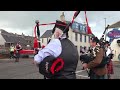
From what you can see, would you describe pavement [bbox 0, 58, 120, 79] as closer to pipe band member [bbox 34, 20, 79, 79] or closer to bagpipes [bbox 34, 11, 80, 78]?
pipe band member [bbox 34, 20, 79, 79]

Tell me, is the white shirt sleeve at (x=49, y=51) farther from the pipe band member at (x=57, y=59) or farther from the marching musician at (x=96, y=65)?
the marching musician at (x=96, y=65)

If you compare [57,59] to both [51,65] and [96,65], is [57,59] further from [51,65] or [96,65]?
[96,65]

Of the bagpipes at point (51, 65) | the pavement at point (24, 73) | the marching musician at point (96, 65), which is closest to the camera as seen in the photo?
the bagpipes at point (51, 65)

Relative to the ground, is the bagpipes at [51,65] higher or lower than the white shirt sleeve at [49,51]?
lower

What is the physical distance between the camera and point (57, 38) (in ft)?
11.7

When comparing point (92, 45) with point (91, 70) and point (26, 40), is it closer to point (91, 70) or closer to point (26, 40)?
point (91, 70)

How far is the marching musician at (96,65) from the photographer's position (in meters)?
5.11

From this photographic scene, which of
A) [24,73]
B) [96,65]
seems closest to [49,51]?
[96,65]

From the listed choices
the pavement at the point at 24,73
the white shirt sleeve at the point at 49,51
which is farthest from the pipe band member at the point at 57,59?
the pavement at the point at 24,73

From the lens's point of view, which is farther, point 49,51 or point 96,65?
point 96,65

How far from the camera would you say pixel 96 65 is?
5.21 meters

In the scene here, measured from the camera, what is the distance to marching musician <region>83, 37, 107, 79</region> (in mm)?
5113

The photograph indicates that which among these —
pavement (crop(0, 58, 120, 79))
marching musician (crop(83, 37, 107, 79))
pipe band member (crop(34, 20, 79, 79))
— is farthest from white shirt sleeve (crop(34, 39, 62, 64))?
pavement (crop(0, 58, 120, 79))
